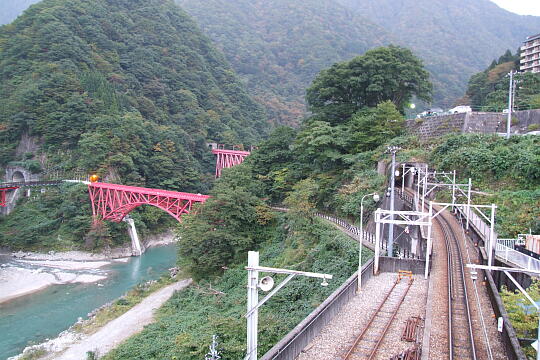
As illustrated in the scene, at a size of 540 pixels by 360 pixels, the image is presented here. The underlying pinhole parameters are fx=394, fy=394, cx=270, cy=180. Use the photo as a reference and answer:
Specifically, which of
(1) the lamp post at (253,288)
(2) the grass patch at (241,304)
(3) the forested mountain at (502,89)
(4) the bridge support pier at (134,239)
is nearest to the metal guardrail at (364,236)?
(2) the grass patch at (241,304)

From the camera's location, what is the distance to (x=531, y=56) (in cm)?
5538

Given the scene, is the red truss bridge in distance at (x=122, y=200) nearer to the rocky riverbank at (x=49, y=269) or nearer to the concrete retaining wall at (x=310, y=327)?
the rocky riverbank at (x=49, y=269)

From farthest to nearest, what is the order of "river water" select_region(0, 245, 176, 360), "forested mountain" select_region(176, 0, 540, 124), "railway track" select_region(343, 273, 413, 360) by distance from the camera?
"forested mountain" select_region(176, 0, 540, 124), "river water" select_region(0, 245, 176, 360), "railway track" select_region(343, 273, 413, 360)

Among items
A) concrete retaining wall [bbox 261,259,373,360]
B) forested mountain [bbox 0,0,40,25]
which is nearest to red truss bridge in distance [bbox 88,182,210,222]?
concrete retaining wall [bbox 261,259,373,360]

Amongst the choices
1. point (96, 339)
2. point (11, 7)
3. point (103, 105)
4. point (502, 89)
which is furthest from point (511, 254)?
point (11, 7)

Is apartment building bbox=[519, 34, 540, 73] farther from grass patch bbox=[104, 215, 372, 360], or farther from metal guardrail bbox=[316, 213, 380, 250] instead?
grass patch bbox=[104, 215, 372, 360]

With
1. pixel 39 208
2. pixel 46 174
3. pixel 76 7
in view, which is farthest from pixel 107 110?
pixel 76 7

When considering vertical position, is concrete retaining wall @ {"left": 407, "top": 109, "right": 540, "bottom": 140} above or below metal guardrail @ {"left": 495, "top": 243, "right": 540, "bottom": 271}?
above

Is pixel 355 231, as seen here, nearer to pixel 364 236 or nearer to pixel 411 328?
pixel 364 236

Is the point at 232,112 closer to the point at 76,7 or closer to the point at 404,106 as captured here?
the point at 76,7

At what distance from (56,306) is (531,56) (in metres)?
64.0

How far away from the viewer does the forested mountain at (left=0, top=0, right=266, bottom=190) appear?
44.3 metres

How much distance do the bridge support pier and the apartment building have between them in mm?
53314

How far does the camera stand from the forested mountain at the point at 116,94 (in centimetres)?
4434
